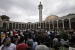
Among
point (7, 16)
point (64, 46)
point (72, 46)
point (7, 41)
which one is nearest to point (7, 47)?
point (7, 41)

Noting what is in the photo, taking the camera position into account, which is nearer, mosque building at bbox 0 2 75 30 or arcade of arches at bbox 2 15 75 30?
arcade of arches at bbox 2 15 75 30

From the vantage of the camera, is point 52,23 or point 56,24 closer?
point 56,24

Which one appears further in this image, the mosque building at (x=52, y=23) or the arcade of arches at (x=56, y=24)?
the mosque building at (x=52, y=23)

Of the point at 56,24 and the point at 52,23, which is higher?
the point at 52,23

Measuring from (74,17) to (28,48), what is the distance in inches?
2165

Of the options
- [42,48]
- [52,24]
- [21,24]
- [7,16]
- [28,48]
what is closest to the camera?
[42,48]

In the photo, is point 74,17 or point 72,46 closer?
point 72,46

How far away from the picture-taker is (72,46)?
473 centimetres

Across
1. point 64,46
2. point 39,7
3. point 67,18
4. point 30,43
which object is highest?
point 39,7

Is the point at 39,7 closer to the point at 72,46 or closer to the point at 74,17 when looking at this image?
the point at 74,17

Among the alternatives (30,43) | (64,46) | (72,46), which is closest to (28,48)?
(30,43)

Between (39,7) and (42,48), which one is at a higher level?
(39,7)

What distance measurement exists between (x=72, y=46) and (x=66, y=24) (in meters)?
59.4

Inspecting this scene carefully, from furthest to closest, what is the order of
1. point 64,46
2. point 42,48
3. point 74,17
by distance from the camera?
point 74,17
point 64,46
point 42,48
